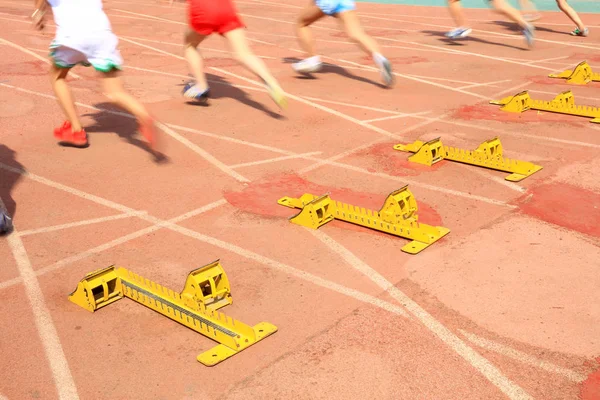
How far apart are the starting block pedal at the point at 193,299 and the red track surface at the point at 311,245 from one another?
2.5 inches

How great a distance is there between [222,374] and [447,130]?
4.73 meters

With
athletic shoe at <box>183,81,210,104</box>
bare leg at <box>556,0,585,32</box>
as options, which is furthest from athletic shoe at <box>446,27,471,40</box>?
athletic shoe at <box>183,81,210,104</box>

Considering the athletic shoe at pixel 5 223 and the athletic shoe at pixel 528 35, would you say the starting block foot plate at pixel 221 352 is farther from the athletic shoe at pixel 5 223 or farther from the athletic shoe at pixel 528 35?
the athletic shoe at pixel 528 35

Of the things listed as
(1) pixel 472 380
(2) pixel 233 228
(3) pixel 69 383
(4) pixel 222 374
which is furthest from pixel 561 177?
(3) pixel 69 383

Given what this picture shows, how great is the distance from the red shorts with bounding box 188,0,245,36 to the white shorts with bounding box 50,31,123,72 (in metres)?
1.37

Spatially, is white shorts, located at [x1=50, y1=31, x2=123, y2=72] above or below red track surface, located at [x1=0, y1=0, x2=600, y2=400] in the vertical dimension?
above

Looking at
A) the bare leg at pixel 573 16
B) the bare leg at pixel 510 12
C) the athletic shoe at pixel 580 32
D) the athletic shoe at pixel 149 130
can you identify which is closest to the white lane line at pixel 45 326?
the athletic shoe at pixel 149 130

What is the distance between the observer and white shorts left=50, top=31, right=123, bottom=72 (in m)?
6.79

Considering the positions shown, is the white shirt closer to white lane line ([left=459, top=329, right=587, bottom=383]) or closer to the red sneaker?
the red sneaker

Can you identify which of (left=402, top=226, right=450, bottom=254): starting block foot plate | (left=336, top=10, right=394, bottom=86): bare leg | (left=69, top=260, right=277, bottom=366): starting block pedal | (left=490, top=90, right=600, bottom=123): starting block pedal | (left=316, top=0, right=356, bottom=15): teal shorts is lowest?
(left=490, top=90, right=600, bottom=123): starting block pedal

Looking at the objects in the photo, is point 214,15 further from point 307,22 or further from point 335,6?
point 307,22

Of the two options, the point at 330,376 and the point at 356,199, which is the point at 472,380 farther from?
the point at 356,199

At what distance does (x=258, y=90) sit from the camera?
32.4 feet

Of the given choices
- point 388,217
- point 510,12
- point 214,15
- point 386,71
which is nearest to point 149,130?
point 214,15
